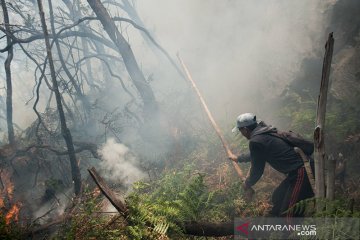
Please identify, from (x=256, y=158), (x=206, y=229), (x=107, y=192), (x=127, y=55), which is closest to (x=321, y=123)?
(x=256, y=158)

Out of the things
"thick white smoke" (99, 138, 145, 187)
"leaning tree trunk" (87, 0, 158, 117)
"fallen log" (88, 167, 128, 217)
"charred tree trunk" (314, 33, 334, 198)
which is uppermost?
"leaning tree trunk" (87, 0, 158, 117)

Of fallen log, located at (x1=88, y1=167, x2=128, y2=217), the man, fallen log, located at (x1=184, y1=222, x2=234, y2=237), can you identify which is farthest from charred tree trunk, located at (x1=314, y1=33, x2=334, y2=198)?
fallen log, located at (x1=88, y1=167, x2=128, y2=217)

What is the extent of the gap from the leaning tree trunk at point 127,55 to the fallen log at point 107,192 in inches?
321

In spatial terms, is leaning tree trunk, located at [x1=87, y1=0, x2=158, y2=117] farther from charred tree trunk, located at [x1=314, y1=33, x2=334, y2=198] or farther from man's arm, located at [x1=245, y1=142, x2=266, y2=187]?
charred tree trunk, located at [x1=314, y1=33, x2=334, y2=198]

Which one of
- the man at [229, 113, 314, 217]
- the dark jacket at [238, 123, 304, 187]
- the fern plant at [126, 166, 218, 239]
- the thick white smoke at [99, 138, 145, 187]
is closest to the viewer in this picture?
the fern plant at [126, 166, 218, 239]

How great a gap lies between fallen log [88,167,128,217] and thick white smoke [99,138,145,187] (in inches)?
217

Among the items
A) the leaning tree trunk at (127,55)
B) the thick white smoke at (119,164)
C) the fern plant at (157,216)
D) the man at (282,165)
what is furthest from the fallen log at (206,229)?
the leaning tree trunk at (127,55)

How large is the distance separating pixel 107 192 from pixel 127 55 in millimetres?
8711

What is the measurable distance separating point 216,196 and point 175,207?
2.45 metres

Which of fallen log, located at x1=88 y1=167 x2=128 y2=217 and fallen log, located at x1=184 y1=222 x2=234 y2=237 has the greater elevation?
fallen log, located at x1=184 y1=222 x2=234 y2=237

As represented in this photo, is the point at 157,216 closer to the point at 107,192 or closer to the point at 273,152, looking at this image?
the point at 107,192

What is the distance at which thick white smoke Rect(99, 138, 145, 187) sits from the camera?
30.9ft

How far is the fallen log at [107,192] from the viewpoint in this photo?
345 centimetres

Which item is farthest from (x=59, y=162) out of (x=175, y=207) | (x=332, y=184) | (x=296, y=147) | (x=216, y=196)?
(x=332, y=184)
